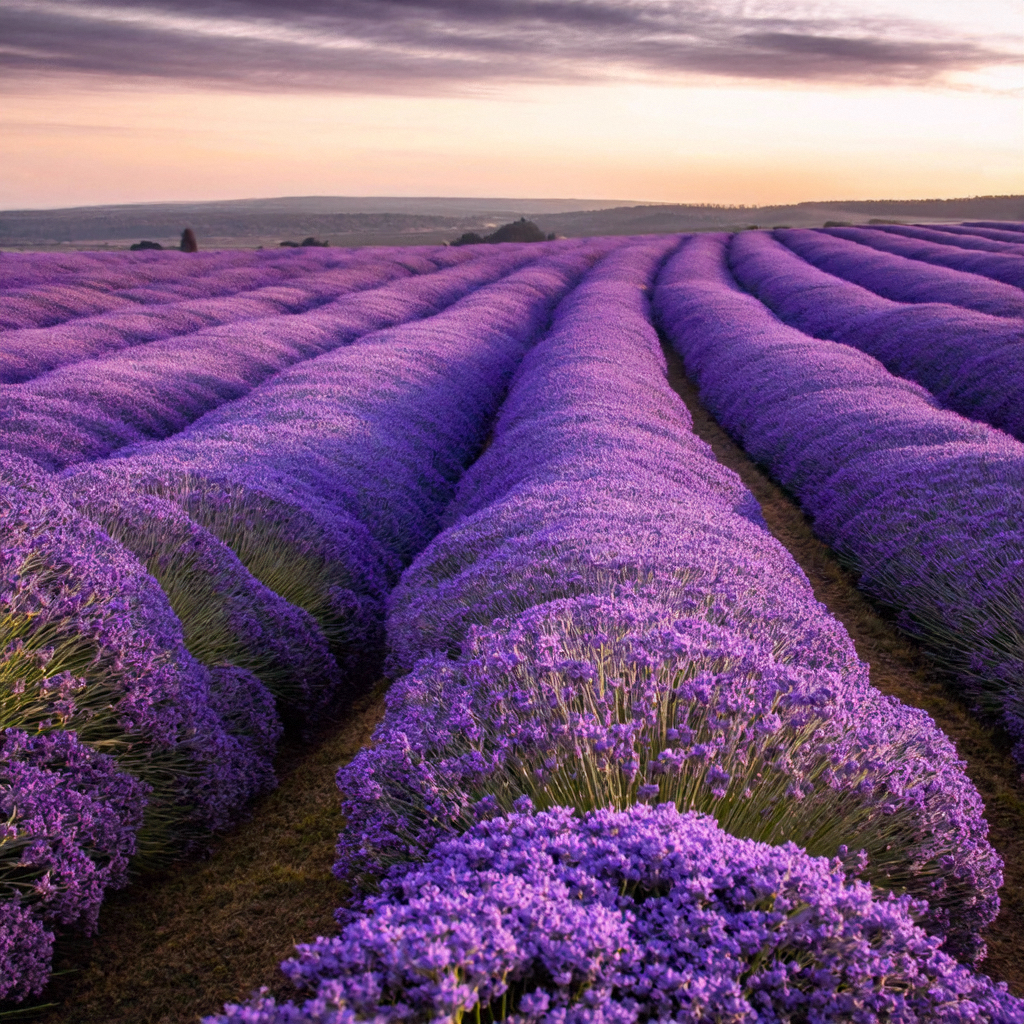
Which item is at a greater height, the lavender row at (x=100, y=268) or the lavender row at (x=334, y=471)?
the lavender row at (x=100, y=268)

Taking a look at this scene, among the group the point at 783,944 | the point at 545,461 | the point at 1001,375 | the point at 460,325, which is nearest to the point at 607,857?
the point at 783,944

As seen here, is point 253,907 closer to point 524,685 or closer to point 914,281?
point 524,685

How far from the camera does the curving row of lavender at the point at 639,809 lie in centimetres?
153

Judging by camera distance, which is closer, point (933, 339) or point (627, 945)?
point (627, 945)

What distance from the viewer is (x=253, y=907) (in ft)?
10.9

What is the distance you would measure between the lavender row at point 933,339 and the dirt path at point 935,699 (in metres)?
3.33

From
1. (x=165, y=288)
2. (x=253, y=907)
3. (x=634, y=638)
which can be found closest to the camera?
(x=634, y=638)

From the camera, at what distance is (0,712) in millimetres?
2703

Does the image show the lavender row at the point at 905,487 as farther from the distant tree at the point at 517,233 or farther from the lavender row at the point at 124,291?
the distant tree at the point at 517,233

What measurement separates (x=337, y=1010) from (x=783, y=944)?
0.83 metres

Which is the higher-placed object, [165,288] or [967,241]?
[967,241]

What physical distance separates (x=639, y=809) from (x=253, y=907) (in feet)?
6.54

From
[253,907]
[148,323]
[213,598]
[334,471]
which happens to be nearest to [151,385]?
[334,471]

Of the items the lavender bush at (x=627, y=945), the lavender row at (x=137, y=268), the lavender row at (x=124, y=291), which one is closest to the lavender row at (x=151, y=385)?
the lavender row at (x=124, y=291)
